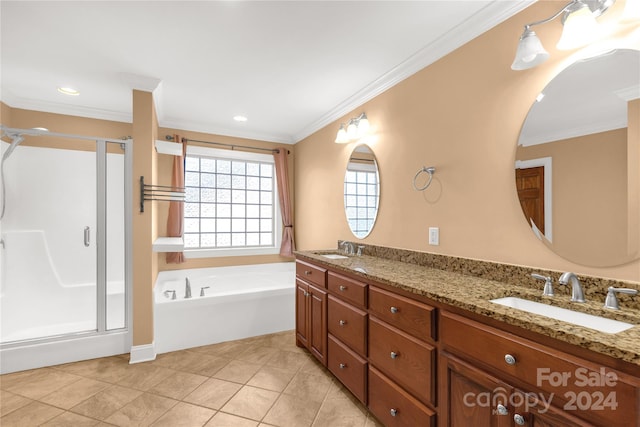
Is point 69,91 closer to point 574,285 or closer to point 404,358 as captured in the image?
point 404,358

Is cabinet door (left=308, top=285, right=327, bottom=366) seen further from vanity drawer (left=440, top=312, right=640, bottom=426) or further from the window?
the window

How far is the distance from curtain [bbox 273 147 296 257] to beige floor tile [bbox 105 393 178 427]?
2.55 m

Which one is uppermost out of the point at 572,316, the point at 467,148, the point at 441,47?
the point at 441,47

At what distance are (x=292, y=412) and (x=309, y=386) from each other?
0.32m

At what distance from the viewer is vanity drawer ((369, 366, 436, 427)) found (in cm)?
145

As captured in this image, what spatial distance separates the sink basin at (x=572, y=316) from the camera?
110cm

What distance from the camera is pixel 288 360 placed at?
2713 mm

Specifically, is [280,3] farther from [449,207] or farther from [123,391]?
[123,391]

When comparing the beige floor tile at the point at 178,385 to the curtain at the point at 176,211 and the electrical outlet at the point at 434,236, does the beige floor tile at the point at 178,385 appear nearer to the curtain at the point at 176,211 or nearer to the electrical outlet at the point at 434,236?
the curtain at the point at 176,211

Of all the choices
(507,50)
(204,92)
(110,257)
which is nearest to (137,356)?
(110,257)

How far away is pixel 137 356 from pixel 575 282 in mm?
3275

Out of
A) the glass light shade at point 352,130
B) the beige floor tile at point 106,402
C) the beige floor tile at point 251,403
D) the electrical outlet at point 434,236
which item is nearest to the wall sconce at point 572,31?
the electrical outlet at point 434,236

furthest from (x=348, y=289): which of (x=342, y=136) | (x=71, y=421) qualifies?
(x=71, y=421)

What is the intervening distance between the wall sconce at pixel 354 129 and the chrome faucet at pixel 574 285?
194cm
